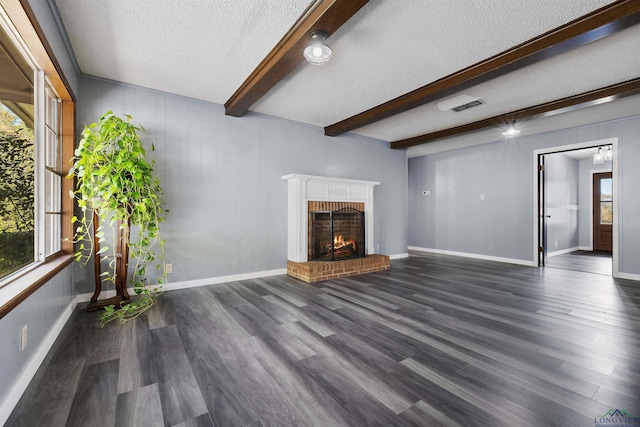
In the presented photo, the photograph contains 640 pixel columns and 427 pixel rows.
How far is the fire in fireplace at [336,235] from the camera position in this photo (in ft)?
14.2

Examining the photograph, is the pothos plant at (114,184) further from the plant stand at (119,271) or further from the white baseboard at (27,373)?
the white baseboard at (27,373)

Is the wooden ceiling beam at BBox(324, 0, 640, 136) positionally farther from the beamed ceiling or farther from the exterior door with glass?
the exterior door with glass

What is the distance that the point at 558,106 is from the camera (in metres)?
3.58

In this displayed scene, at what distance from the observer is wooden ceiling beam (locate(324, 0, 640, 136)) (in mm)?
1978

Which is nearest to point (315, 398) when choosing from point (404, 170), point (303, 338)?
point (303, 338)

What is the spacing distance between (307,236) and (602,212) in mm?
7898

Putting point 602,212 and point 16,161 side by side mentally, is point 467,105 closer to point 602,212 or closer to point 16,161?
point 16,161

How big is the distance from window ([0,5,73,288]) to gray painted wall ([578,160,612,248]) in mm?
10327

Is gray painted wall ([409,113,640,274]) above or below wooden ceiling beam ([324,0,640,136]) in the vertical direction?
below

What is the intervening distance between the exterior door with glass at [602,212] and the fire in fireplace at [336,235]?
676 centimetres

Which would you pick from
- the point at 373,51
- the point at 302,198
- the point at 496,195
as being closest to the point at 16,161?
the point at 373,51

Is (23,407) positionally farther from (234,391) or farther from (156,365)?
(234,391)

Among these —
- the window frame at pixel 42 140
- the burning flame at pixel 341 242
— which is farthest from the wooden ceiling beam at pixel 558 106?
the window frame at pixel 42 140

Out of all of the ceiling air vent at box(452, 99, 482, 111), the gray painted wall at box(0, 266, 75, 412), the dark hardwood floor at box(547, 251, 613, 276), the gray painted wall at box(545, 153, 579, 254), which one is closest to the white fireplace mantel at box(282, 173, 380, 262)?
the ceiling air vent at box(452, 99, 482, 111)
